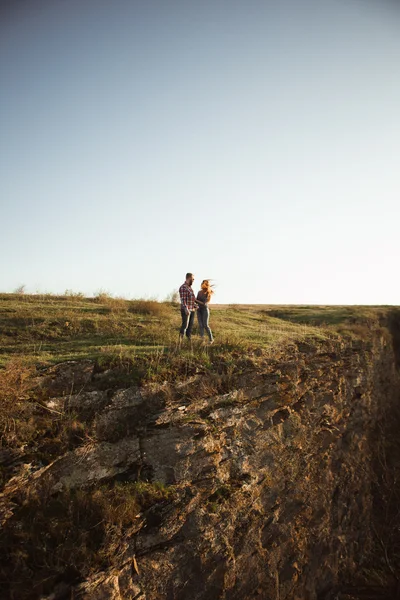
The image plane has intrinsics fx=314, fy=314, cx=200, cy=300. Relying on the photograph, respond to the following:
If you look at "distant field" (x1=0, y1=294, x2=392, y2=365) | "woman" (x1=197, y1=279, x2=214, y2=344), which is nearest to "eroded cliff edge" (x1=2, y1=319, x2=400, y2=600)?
"distant field" (x1=0, y1=294, x2=392, y2=365)

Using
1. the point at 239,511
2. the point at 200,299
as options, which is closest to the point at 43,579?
the point at 239,511

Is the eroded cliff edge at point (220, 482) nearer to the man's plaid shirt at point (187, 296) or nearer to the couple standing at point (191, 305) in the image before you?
the couple standing at point (191, 305)

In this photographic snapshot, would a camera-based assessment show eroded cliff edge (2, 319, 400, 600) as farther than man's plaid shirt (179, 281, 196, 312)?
No

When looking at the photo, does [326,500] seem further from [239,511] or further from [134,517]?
[134,517]

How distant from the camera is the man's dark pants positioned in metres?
11.9

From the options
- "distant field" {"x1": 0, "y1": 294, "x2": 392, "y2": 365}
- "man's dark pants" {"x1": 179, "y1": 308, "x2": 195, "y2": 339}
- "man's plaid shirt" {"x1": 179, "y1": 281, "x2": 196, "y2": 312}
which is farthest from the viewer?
"man's dark pants" {"x1": 179, "y1": 308, "x2": 195, "y2": 339}

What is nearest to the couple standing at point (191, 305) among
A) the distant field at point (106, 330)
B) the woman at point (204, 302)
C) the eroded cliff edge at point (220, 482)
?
the woman at point (204, 302)

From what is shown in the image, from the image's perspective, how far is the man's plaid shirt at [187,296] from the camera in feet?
38.2

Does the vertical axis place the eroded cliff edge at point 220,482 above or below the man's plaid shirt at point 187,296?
below

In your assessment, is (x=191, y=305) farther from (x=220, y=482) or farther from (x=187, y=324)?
(x=220, y=482)

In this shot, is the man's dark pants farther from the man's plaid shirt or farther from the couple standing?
the man's plaid shirt

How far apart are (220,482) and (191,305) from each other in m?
6.00

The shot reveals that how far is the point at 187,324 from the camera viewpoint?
12156mm

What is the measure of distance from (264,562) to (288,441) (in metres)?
3.11
